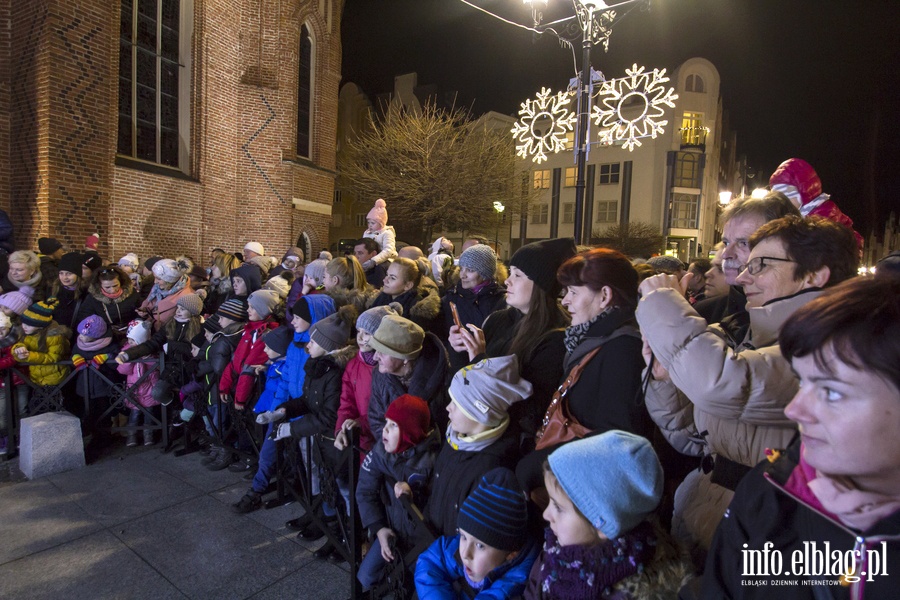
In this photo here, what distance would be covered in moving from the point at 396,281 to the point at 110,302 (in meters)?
3.69

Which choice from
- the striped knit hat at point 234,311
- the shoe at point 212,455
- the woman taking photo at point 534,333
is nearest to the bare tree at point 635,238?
the striped knit hat at point 234,311

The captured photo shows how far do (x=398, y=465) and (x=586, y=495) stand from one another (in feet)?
4.67

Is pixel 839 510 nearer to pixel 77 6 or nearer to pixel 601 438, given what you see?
pixel 601 438

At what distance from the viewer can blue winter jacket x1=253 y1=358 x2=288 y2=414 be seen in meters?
4.37

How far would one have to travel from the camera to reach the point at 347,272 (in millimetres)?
5293

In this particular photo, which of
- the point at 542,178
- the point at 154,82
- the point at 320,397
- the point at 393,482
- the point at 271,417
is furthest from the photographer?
the point at 542,178

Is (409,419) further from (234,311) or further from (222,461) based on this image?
(234,311)

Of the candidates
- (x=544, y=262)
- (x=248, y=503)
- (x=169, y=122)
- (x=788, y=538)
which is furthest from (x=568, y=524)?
(x=169, y=122)

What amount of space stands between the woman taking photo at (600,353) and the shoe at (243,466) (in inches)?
141

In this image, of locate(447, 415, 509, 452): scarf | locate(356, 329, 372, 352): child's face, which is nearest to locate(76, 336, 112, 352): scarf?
locate(356, 329, 372, 352): child's face

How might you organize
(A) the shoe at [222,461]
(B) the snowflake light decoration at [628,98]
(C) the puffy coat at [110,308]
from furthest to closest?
1. (B) the snowflake light decoration at [628,98]
2. (C) the puffy coat at [110,308]
3. (A) the shoe at [222,461]

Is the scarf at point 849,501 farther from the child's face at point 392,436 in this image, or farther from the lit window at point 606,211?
the lit window at point 606,211

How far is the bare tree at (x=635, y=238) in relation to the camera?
96.3ft

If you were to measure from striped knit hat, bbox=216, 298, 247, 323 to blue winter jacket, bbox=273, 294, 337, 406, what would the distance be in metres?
1.22
